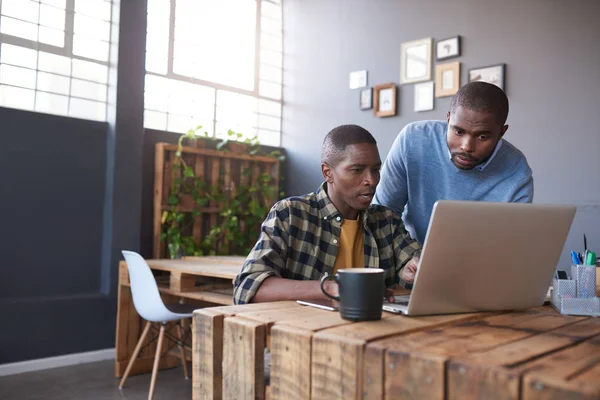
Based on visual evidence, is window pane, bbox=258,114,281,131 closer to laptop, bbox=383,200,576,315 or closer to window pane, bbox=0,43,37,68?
window pane, bbox=0,43,37,68

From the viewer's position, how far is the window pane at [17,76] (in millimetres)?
3828

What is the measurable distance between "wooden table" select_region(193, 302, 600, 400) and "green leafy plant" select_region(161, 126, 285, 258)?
3273mm

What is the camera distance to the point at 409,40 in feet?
14.8

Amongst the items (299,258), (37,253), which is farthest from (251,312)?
(37,253)

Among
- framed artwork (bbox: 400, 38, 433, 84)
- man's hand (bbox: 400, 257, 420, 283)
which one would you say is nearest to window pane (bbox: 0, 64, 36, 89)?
framed artwork (bbox: 400, 38, 433, 84)

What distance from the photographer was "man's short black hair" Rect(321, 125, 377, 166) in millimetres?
1713

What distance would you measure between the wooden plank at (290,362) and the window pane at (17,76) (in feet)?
11.9

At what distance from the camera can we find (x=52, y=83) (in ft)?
13.3

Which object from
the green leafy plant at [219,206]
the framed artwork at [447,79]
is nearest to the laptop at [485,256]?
the framed artwork at [447,79]

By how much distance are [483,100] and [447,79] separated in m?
2.59

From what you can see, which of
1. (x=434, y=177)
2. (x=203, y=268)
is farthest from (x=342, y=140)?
(x=203, y=268)

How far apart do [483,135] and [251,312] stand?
1.05m

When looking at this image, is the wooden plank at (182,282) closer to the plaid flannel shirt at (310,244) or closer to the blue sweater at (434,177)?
the blue sweater at (434,177)

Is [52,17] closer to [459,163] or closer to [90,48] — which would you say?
[90,48]
